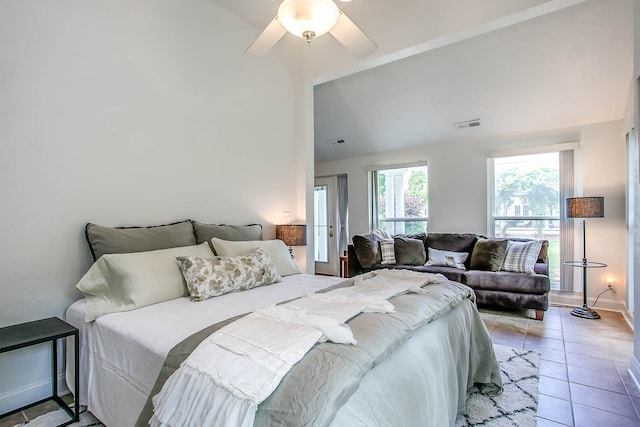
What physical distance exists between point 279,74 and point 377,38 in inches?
47.6

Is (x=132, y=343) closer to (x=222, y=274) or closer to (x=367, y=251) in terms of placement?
(x=222, y=274)

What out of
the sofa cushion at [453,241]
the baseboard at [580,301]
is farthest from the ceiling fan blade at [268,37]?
the baseboard at [580,301]

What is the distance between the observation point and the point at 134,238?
7.26ft

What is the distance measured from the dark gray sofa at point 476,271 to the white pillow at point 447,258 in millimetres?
72

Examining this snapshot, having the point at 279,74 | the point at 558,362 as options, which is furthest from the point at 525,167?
the point at 279,74

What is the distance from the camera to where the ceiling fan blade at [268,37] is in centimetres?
202

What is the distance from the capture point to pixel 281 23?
1926 millimetres

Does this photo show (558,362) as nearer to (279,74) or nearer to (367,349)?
(367,349)

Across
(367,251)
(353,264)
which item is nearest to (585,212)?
(367,251)

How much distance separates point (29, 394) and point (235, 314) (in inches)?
58.5

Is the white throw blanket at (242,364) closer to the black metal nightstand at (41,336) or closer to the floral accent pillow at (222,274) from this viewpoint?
the floral accent pillow at (222,274)

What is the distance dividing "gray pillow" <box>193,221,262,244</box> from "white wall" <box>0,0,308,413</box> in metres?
0.22

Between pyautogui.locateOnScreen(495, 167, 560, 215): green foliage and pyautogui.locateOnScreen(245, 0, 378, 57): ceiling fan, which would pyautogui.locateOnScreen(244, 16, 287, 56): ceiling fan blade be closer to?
pyautogui.locateOnScreen(245, 0, 378, 57): ceiling fan

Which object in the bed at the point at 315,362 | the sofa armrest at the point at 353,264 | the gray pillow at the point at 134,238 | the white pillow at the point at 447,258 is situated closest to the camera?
the bed at the point at 315,362
